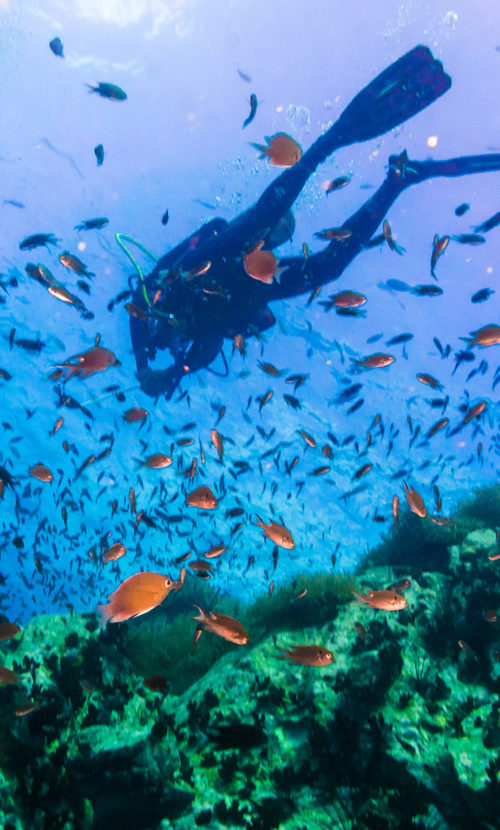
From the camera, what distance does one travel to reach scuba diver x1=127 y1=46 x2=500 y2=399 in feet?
29.4

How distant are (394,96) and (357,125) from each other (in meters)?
0.93

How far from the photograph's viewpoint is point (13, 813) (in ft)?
12.7

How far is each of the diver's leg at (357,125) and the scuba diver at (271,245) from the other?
0.07 ft

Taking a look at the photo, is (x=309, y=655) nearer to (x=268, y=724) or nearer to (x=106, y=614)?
(x=268, y=724)

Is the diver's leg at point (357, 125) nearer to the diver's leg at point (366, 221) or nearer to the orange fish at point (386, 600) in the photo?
the diver's leg at point (366, 221)

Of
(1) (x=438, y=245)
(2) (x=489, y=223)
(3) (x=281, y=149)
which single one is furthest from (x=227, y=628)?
(2) (x=489, y=223)

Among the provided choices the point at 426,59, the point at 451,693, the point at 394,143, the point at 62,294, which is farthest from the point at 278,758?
the point at 394,143

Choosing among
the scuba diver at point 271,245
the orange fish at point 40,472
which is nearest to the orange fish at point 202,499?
the orange fish at point 40,472

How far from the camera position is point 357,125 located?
9695 mm

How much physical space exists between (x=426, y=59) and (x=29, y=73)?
55.1 ft

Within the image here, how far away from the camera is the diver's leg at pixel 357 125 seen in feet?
28.7

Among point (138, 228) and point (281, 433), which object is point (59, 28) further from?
point (281, 433)

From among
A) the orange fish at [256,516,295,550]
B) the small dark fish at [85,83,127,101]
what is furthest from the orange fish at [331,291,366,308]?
the small dark fish at [85,83,127,101]

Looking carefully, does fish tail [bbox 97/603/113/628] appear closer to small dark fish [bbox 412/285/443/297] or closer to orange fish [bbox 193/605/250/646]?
orange fish [bbox 193/605/250/646]
